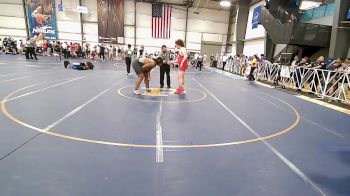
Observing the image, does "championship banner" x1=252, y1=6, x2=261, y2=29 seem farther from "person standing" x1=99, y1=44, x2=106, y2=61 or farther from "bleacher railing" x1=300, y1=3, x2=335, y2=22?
"person standing" x1=99, y1=44, x2=106, y2=61

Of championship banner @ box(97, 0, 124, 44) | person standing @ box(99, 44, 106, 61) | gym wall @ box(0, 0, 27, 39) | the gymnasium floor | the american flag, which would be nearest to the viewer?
the gymnasium floor

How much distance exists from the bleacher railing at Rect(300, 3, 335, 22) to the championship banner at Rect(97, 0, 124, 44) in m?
19.6

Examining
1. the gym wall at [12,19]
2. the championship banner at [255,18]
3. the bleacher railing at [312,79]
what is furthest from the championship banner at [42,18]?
the bleacher railing at [312,79]

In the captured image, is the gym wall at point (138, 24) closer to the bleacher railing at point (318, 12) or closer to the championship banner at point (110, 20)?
the championship banner at point (110, 20)

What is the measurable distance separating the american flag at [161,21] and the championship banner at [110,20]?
4.01m

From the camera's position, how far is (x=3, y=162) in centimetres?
263

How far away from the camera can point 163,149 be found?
10.7 feet

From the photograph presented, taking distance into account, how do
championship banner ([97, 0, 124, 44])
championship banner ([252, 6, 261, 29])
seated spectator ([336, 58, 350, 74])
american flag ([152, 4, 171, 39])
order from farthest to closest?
1. american flag ([152, 4, 171, 39])
2. championship banner ([97, 0, 124, 44])
3. championship banner ([252, 6, 261, 29])
4. seated spectator ([336, 58, 350, 74])

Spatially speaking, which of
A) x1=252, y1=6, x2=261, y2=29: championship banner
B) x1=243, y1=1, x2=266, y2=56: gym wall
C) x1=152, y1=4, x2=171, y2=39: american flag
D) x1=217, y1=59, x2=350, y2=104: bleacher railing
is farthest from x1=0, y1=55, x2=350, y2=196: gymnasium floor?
x1=152, y1=4, x2=171, y2=39: american flag

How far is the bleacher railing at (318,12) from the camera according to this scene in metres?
13.2

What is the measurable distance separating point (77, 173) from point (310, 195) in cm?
264

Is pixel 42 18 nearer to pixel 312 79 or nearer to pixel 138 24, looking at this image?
pixel 138 24

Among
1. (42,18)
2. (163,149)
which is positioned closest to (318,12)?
(163,149)

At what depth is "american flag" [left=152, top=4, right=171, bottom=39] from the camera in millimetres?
27328
